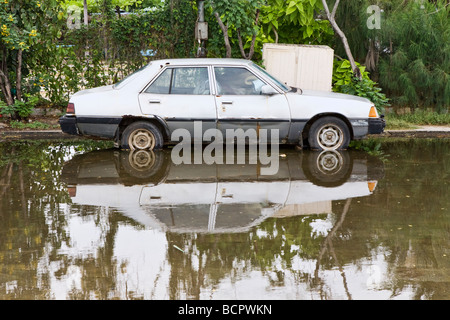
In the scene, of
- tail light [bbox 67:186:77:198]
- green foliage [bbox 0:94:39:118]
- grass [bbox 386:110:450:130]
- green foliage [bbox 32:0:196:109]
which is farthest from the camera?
green foliage [bbox 32:0:196:109]

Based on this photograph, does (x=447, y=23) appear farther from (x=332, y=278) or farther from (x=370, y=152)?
(x=332, y=278)

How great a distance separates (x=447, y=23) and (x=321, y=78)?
293 centimetres

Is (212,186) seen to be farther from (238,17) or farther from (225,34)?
(225,34)

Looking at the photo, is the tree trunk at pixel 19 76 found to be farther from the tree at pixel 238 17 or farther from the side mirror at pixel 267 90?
the side mirror at pixel 267 90

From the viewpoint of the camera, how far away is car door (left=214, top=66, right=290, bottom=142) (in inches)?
425

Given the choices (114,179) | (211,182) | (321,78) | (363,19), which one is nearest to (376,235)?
(211,182)

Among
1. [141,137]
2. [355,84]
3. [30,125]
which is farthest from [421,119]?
[30,125]

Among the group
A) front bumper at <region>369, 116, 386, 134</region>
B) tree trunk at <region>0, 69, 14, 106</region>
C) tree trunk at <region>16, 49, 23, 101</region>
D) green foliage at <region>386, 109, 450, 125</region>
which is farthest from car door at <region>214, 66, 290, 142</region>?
tree trunk at <region>0, 69, 14, 106</region>

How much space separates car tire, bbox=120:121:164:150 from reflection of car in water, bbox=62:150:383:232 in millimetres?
131

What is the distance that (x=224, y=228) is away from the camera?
22.7 feet

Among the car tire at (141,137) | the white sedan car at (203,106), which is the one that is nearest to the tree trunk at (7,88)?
the white sedan car at (203,106)

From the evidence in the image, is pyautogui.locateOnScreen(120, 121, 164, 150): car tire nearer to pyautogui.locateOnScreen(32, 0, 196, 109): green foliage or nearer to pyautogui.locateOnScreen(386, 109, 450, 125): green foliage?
pyautogui.locateOnScreen(32, 0, 196, 109): green foliage

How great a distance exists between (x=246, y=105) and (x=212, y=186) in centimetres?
240

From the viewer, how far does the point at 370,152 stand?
37.1 feet
